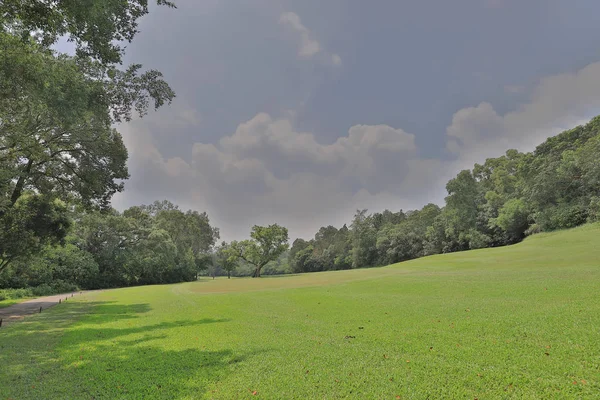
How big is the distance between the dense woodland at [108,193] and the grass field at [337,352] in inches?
348

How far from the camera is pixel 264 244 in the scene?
224 feet

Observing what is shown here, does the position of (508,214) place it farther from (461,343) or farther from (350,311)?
(461,343)

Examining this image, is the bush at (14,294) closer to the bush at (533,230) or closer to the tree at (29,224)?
the tree at (29,224)

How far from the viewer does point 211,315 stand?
15438mm

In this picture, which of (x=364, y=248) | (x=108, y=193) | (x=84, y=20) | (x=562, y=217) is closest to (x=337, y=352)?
(x=84, y=20)

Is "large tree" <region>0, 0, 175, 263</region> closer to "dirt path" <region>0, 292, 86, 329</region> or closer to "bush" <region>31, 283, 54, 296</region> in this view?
"dirt path" <region>0, 292, 86, 329</region>

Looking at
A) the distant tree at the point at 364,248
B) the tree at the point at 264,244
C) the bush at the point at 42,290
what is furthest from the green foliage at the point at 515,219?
the bush at the point at 42,290

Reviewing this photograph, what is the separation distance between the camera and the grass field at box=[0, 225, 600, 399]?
228 inches

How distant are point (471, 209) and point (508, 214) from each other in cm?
1157

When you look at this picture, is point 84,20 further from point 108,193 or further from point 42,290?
point 42,290

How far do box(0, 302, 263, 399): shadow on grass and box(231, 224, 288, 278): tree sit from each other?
55142mm

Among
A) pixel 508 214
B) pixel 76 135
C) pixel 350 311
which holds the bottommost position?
pixel 350 311

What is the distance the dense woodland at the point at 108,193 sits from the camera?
10.5 meters

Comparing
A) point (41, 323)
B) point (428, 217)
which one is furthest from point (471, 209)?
point (41, 323)
